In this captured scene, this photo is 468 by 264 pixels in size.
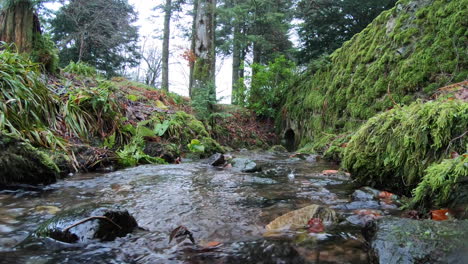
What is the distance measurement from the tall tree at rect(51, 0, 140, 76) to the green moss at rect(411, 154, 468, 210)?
12.8m

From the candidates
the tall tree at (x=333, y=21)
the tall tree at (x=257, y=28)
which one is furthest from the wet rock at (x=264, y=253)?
the tall tree at (x=333, y=21)

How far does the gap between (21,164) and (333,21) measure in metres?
11.2

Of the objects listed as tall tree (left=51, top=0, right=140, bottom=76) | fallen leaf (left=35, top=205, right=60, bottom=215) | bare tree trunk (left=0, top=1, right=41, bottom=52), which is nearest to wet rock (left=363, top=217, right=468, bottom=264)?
fallen leaf (left=35, top=205, right=60, bottom=215)

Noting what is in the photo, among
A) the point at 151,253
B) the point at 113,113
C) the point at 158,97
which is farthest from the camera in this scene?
the point at 158,97

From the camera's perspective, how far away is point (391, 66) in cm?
537

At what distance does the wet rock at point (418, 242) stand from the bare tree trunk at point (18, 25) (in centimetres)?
644

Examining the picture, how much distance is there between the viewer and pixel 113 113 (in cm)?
494

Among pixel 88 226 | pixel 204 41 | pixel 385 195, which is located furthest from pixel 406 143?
pixel 204 41

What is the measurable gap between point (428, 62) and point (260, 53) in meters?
13.2

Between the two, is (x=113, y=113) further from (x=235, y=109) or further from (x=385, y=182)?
(x=235, y=109)

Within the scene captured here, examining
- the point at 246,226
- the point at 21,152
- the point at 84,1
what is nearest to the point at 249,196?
the point at 246,226

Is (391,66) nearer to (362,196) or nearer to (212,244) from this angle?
(362,196)

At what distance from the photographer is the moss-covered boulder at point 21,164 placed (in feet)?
8.18

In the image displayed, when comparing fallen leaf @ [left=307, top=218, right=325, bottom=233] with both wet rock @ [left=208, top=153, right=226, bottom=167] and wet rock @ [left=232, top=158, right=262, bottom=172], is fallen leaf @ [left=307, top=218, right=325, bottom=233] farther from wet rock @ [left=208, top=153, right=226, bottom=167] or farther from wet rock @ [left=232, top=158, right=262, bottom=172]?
wet rock @ [left=208, top=153, right=226, bottom=167]
